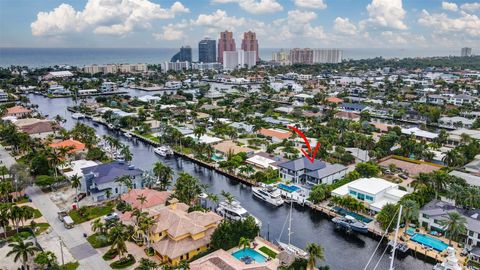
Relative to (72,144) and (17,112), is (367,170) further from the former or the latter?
(17,112)

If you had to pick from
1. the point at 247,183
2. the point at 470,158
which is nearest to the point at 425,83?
the point at 470,158

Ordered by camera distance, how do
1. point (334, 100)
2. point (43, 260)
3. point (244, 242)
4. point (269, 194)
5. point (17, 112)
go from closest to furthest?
point (43, 260) → point (244, 242) → point (269, 194) → point (17, 112) → point (334, 100)

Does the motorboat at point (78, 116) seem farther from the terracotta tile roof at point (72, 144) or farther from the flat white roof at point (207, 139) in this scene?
the flat white roof at point (207, 139)

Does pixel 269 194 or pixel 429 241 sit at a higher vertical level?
pixel 269 194

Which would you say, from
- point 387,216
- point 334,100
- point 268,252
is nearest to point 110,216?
point 268,252

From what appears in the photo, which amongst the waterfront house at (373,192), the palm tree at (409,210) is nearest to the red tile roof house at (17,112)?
the waterfront house at (373,192)

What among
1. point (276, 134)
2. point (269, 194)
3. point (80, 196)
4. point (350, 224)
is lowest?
point (350, 224)
